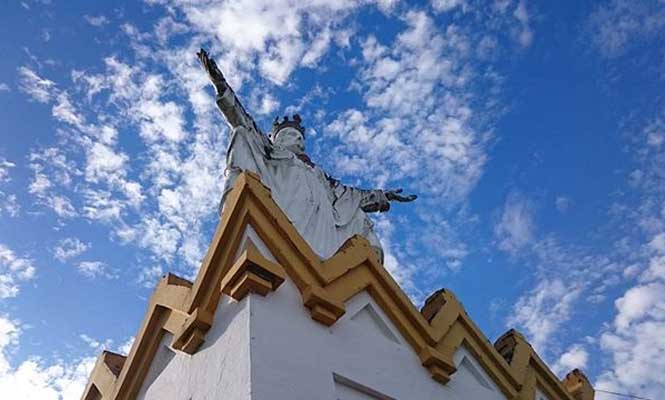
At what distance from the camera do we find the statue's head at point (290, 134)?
9.41 m

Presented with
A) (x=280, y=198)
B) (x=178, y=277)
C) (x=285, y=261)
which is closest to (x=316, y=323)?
(x=285, y=261)

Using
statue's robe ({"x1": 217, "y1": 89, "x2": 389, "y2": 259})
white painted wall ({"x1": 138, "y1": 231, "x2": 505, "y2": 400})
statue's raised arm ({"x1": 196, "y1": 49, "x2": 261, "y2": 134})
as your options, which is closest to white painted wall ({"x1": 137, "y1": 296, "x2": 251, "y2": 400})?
white painted wall ({"x1": 138, "y1": 231, "x2": 505, "y2": 400})

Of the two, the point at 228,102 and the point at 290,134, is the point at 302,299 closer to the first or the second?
the point at 228,102

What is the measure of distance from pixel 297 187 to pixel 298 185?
40 mm

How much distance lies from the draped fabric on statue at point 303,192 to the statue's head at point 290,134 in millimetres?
604

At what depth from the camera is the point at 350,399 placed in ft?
16.8

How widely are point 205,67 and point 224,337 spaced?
327cm

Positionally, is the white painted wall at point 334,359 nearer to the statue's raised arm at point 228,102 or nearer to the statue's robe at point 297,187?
the statue's robe at point 297,187

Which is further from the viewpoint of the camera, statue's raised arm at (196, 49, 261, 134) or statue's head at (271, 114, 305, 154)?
statue's head at (271, 114, 305, 154)

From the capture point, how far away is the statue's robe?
7543 millimetres

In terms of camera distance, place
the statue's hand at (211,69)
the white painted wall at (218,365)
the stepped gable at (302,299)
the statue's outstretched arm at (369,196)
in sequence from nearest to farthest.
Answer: the white painted wall at (218,365), the stepped gable at (302,299), the statue's hand at (211,69), the statue's outstretched arm at (369,196)

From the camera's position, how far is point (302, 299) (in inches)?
208

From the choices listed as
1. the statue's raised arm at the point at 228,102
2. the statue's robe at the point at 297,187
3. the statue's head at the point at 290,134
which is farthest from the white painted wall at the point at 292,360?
the statue's head at the point at 290,134

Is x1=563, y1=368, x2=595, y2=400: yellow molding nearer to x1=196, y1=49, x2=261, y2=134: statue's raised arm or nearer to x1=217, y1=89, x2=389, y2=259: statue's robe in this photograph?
x1=217, y1=89, x2=389, y2=259: statue's robe
